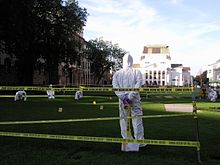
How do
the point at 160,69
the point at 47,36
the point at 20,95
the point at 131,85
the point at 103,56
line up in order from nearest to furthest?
1. the point at 131,85
2. the point at 20,95
3. the point at 47,36
4. the point at 103,56
5. the point at 160,69

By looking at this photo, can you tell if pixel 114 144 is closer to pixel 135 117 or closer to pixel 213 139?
pixel 135 117

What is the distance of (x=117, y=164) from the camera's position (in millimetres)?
7105

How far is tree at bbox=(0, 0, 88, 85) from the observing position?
114 feet

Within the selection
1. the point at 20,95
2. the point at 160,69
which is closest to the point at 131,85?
the point at 20,95

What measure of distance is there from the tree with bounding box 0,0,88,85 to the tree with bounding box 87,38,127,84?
4662 cm

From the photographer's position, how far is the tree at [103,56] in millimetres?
101188

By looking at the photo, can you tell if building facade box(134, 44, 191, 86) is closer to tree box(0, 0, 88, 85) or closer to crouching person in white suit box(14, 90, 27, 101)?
tree box(0, 0, 88, 85)

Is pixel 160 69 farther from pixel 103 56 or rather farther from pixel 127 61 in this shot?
pixel 127 61

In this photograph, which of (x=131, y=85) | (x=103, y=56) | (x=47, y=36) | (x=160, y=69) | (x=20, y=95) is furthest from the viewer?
(x=160, y=69)

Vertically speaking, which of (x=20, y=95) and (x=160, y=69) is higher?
(x=160, y=69)

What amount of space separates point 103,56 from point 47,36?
58.1 meters

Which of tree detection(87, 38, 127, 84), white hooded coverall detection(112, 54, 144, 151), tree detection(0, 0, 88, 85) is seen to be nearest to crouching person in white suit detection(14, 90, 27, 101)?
tree detection(0, 0, 88, 85)

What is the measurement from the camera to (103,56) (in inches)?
4048

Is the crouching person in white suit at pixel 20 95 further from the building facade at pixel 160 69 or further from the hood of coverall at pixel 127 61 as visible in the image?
the building facade at pixel 160 69
